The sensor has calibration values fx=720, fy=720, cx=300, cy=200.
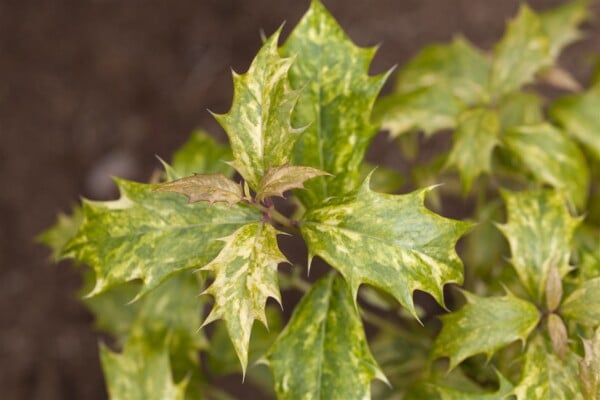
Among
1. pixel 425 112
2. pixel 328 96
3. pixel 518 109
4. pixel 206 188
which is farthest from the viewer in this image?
pixel 518 109

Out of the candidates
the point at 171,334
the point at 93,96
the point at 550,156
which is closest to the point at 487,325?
the point at 550,156

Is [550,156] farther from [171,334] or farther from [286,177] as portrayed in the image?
[171,334]

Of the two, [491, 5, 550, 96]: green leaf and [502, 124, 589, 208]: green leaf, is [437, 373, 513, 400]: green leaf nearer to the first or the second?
[502, 124, 589, 208]: green leaf

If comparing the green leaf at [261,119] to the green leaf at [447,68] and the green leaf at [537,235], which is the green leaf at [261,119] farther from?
the green leaf at [447,68]

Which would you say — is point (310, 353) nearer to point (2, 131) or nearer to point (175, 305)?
point (175, 305)

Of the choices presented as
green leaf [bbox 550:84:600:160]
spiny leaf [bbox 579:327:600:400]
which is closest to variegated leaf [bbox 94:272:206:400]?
spiny leaf [bbox 579:327:600:400]

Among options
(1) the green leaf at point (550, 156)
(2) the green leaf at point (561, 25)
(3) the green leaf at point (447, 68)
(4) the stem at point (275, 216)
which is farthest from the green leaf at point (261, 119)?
(2) the green leaf at point (561, 25)
